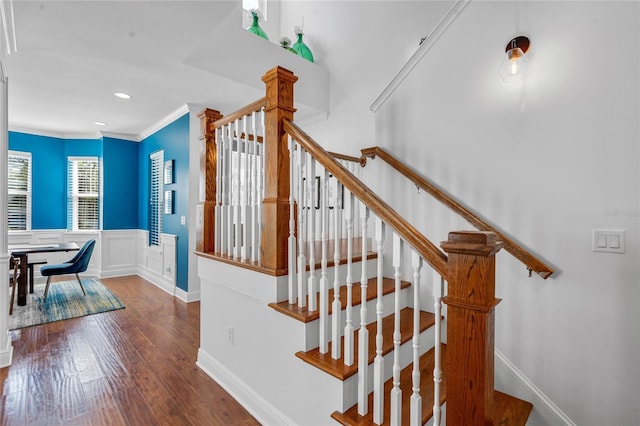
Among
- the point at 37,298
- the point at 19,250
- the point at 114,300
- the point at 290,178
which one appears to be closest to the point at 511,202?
the point at 290,178

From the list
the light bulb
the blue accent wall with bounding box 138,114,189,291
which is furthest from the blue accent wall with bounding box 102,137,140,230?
Result: the light bulb

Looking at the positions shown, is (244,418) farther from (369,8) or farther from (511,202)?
(369,8)

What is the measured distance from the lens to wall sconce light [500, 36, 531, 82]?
183cm

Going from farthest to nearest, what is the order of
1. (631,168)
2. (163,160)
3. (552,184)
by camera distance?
(163,160), (552,184), (631,168)

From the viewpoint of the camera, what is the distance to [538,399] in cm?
178

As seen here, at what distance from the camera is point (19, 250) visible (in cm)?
382

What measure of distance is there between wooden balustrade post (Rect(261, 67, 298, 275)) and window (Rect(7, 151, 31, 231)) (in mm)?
6012

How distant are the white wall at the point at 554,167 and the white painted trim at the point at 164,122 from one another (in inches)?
126

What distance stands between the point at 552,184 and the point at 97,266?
22.2 ft

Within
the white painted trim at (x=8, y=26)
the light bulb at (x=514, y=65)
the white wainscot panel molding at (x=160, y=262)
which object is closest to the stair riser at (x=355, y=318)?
the light bulb at (x=514, y=65)

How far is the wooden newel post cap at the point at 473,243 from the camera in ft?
3.15

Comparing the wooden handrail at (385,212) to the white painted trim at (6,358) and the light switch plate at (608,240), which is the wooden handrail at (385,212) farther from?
the white painted trim at (6,358)

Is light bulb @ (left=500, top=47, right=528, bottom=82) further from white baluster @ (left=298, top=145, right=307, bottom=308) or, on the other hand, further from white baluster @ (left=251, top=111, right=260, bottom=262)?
white baluster @ (left=251, top=111, right=260, bottom=262)

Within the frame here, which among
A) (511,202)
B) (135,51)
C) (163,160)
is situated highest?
(135,51)
